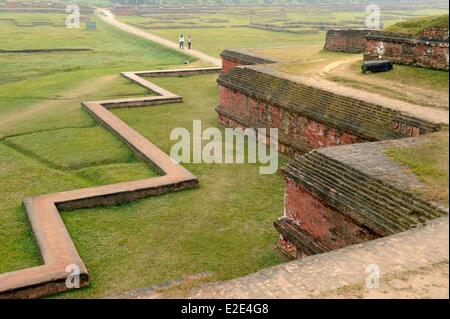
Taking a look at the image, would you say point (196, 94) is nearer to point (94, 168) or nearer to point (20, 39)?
point (94, 168)

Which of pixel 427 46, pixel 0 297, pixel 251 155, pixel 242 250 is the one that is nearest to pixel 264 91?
pixel 251 155

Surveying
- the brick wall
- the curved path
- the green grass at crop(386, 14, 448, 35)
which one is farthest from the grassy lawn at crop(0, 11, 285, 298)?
the green grass at crop(386, 14, 448, 35)

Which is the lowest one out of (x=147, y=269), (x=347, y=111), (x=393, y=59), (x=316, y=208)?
(x=147, y=269)

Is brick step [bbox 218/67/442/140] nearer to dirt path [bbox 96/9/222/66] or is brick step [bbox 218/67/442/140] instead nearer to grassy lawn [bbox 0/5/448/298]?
grassy lawn [bbox 0/5/448/298]

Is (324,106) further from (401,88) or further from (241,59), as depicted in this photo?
(241,59)

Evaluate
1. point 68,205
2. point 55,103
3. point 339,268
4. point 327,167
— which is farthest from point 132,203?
point 55,103

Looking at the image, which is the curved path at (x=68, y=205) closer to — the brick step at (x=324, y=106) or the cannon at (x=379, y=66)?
the brick step at (x=324, y=106)
